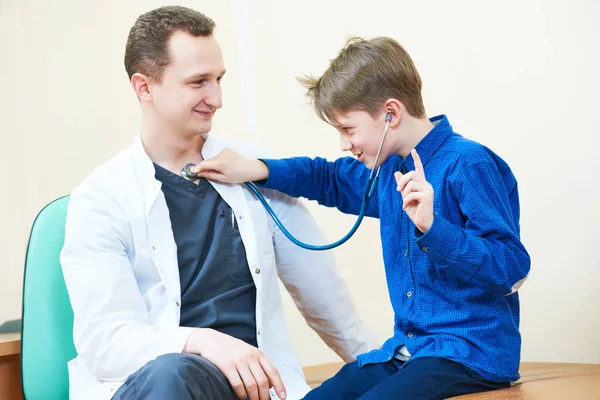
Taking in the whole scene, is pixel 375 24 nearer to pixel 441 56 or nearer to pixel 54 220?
pixel 441 56

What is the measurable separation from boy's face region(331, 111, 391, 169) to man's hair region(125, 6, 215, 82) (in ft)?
1.55

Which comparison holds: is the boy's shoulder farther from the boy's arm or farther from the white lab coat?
the white lab coat

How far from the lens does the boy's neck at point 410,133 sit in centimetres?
164

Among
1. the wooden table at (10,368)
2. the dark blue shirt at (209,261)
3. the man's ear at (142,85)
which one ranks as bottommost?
the wooden table at (10,368)

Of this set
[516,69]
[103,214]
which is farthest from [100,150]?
[516,69]

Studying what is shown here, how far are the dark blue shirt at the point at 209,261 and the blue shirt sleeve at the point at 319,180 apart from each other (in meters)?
0.15

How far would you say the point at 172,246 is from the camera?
1798mm

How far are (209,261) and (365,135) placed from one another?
1.61 ft

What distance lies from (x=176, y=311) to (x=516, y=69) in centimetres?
129

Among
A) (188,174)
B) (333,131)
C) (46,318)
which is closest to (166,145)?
(188,174)

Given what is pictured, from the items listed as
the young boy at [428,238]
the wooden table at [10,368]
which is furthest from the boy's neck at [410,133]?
the wooden table at [10,368]

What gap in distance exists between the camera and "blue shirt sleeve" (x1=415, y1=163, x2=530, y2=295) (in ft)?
4.58

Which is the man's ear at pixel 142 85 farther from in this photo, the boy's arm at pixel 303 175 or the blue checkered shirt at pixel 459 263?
the blue checkered shirt at pixel 459 263

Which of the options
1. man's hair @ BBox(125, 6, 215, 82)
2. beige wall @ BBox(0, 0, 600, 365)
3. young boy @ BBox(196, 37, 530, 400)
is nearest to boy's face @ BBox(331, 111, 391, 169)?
young boy @ BBox(196, 37, 530, 400)
